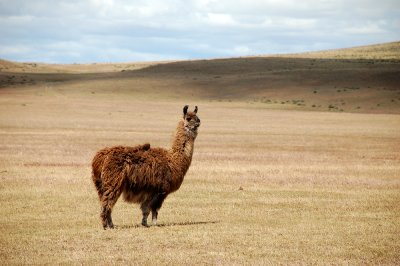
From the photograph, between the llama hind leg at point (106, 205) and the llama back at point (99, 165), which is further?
the llama back at point (99, 165)

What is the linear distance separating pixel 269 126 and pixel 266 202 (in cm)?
3229

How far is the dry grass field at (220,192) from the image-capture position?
1158 cm

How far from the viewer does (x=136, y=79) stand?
97000 mm

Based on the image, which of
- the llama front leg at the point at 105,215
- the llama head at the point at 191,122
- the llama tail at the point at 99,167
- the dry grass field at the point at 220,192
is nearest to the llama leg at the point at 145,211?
the dry grass field at the point at 220,192

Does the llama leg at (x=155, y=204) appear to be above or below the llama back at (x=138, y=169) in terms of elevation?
below

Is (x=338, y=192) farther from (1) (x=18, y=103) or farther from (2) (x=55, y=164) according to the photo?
(1) (x=18, y=103)

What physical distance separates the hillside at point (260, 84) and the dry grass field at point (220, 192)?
13.7 metres

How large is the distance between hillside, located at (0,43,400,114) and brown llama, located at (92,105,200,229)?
5545 cm

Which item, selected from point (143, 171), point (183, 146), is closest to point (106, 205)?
point (143, 171)

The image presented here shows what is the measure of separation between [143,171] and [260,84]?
7726 centimetres

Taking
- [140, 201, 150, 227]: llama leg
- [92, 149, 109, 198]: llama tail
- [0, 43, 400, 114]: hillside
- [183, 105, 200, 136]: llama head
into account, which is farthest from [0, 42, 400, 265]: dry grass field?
[0, 43, 400, 114]: hillside

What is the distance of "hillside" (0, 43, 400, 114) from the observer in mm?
75125

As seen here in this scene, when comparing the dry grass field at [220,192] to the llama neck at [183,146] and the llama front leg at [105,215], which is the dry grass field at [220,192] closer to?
the llama front leg at [105,215]

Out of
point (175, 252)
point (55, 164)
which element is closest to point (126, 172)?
point (175, 252)
